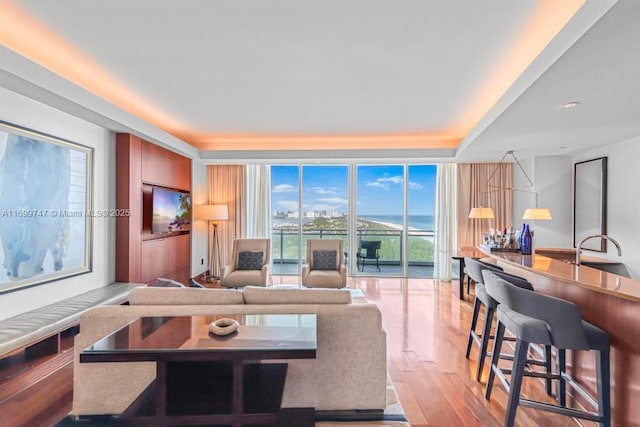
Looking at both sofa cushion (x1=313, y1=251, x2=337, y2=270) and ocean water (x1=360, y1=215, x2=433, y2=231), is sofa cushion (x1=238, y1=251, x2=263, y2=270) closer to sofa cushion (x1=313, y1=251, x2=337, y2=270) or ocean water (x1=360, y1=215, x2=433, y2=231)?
sofa cushion (x1=313, y1=251, x2=337, y2=270)

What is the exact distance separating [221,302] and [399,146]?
4.43 metres

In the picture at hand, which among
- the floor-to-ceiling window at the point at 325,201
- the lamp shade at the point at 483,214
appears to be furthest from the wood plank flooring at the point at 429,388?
the floor-to-ceiling window at the point at 325,201

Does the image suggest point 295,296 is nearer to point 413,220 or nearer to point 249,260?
point 249,260

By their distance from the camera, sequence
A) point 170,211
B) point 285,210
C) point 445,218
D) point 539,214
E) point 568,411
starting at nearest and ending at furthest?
point 568,411, point 539,214, point 170,211, point 445,218, point 285,210

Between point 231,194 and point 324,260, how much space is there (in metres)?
2.60

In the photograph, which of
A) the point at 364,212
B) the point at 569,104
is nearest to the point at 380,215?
the point at 364,212

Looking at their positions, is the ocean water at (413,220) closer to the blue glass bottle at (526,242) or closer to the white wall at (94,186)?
the blue glass bottle at (526,242)

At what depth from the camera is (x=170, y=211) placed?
4.97 m

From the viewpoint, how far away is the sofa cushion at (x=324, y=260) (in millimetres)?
5156

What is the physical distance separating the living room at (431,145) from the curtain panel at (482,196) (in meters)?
0.11

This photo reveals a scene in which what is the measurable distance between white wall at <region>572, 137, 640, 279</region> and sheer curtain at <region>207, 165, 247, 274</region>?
596 cm

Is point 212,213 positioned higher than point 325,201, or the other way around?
point 325,201

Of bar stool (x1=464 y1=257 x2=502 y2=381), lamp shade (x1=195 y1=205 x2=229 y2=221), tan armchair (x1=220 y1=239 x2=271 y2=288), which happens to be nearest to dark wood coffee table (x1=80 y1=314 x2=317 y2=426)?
bar stool (x1=464 y1=257 x2=502 y2=381)

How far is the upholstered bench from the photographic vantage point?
90.5 inches
